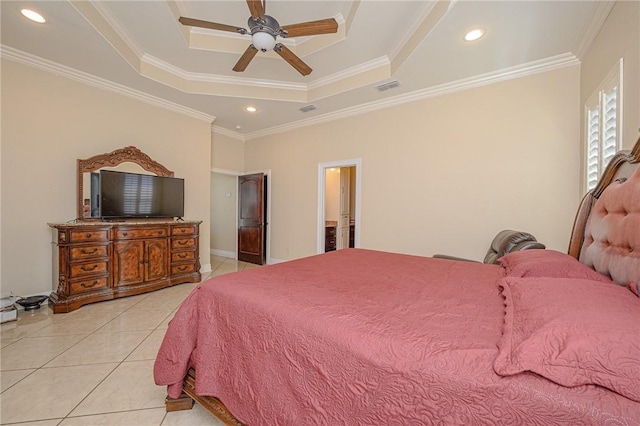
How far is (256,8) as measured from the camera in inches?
79.4

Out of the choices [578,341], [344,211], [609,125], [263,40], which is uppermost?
[263,40]

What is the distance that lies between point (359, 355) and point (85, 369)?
2.22m

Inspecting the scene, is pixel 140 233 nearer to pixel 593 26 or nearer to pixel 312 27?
pixel 312 27

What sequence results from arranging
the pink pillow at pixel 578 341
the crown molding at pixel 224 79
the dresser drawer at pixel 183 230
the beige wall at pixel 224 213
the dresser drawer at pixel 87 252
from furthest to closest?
1. the beige wall at pixel 224 213
2. the dresser drawer at pixel 183 230
3. the crown molding at pixel 224 79
4. the dresser drawer at pixel 87 252
5. the pink pillow at pixel 578 341

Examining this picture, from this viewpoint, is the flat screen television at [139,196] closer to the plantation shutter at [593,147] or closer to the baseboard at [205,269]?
the baseboard at [205,269]

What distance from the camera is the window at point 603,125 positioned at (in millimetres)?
1917

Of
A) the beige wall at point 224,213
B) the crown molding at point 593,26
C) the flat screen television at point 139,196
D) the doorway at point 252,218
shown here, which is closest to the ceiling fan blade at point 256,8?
the crown molding at point 593,26

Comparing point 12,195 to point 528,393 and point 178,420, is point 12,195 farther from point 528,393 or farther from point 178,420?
point 528,393

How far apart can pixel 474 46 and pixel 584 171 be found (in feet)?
5.47

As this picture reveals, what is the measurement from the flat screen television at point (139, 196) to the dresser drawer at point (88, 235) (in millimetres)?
412

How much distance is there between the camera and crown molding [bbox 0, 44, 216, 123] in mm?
2813

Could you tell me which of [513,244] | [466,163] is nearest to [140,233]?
[513,244]

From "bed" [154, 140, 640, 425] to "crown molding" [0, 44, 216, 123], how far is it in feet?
11.9

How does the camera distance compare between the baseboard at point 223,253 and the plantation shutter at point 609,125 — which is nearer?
the plantation shutter at point 609,125
